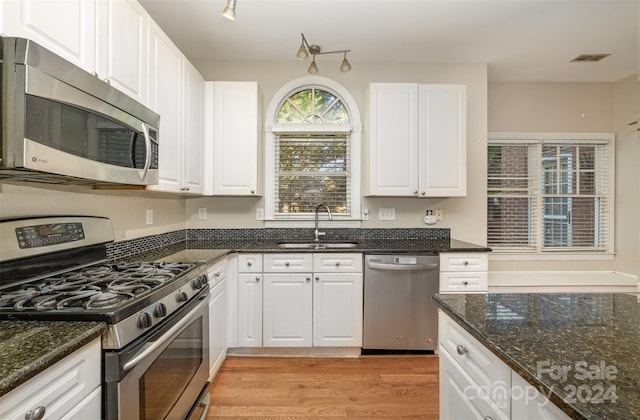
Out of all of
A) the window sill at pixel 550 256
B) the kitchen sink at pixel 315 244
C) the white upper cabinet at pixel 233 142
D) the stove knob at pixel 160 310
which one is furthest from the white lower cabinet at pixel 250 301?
the window sill at pixel 550 256

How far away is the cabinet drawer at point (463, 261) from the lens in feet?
8.43

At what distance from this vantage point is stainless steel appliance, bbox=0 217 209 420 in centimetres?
103

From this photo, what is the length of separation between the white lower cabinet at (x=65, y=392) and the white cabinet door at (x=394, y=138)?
2.32 metres

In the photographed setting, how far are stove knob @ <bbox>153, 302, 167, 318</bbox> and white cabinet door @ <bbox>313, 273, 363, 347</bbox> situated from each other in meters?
1.41

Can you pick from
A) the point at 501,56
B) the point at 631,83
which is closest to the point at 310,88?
the point at 501,56

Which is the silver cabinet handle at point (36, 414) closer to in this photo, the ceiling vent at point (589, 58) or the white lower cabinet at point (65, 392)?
the white lower cabinet at point (65, 392)

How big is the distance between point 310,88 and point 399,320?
2348 mm

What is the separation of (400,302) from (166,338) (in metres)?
1.81

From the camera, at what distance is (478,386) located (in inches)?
38.2

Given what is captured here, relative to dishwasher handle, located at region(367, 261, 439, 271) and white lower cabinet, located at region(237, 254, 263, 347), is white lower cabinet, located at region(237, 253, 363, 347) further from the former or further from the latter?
dishwasher handle, located at region(367, 261, 439, 271)

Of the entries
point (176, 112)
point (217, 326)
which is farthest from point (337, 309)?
point (176, 112)

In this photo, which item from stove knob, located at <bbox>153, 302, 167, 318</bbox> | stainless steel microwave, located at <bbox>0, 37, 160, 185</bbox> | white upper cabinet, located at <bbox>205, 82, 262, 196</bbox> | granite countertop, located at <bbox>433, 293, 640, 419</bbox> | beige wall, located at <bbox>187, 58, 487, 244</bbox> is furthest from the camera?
beige wall, located at <bbox>187, 58, 487, 244</bbox>

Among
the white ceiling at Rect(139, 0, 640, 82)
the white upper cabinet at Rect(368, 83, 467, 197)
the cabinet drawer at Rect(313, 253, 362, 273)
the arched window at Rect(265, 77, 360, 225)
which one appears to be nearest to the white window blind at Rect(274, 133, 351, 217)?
the arched window at Rect(265, 77, 360, 225)

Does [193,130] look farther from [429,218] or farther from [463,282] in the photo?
[463,282]
